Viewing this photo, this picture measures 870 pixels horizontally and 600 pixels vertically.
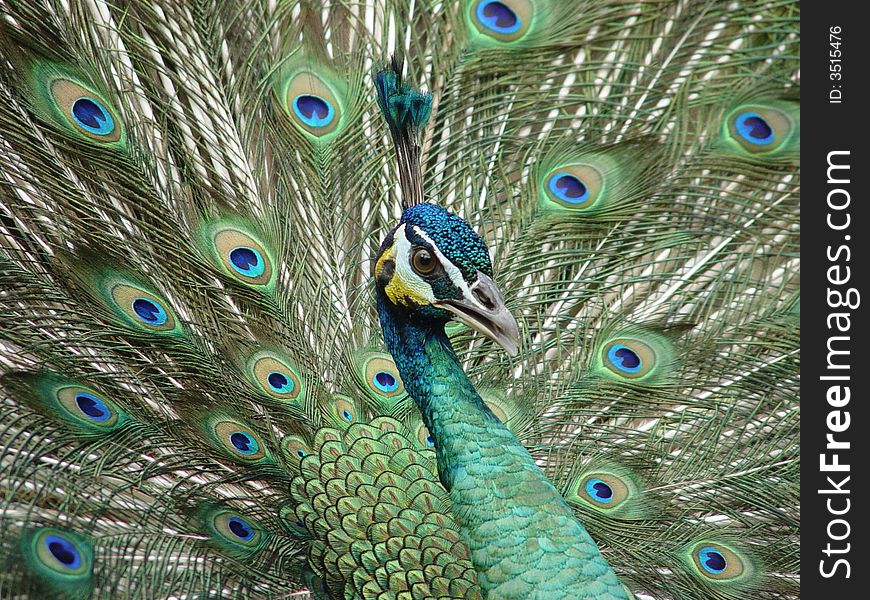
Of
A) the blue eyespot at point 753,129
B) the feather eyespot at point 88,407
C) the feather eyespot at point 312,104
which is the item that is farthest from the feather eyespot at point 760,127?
the feather eyespot at point 88,407

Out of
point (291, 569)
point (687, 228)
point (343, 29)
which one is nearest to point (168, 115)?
point (343, 29)

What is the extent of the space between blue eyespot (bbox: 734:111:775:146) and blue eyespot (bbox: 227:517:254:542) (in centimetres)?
111

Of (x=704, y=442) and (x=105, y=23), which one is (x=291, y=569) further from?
(x=105, y=23)

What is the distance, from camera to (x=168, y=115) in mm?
1576

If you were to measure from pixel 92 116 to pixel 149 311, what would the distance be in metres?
0.34

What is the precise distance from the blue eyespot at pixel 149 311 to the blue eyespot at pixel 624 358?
814 mm

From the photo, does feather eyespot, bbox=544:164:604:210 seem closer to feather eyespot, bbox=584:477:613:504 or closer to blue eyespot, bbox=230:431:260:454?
feather eyespot, bbox=584:477:613:504

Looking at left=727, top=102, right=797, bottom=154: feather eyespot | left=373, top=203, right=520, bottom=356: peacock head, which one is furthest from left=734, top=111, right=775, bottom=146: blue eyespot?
left=373, top=203, right=520, bottom=356: peacock head

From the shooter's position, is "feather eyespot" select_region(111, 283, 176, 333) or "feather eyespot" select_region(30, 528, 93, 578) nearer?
"feather eyespot" select_region(30, 528, 93, 578)

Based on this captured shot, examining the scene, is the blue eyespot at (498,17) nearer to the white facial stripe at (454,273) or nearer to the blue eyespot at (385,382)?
the white facial stripe at (454,273)

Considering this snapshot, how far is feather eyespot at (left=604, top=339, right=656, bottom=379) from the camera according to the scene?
167 cm

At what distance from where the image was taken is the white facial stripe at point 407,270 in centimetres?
130

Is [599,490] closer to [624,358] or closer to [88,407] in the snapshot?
[624,358]
